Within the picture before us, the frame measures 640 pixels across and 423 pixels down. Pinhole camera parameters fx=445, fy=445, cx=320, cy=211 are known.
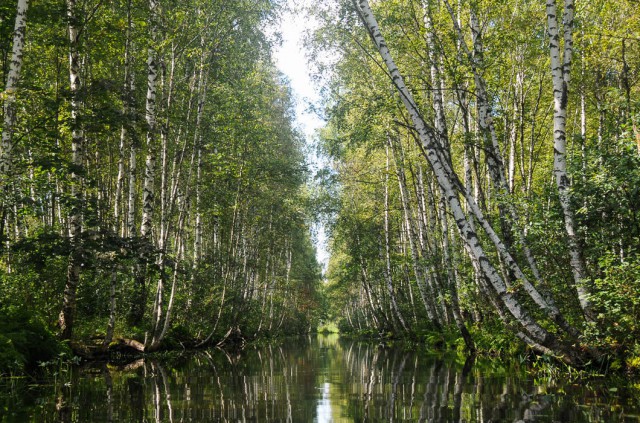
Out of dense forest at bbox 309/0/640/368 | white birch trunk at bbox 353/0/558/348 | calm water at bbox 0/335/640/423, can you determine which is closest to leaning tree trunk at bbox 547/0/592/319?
dense forest at bbox 309/0/640/368

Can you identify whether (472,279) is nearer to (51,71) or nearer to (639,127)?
(639,127)

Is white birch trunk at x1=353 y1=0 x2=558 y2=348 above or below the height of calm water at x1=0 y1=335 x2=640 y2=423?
above

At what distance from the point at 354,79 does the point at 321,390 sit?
14352 mm

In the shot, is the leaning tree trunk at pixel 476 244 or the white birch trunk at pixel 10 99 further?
the white birch trunk at pixel 10 99

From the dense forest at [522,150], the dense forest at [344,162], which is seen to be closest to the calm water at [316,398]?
the dense forest at [344,162]

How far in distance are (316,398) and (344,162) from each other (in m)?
23.2

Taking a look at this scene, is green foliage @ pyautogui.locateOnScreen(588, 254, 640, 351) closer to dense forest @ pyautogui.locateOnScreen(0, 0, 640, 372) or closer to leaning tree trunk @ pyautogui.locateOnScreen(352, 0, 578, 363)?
dense forest @ pyautogui.locateOnScreen(0, 0, 640, 372)

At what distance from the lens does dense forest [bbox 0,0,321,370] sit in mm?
8719

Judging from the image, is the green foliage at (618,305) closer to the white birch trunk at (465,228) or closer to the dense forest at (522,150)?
the dense forest at (522,150)

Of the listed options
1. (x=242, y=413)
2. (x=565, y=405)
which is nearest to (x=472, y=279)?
(x=565, y=405)

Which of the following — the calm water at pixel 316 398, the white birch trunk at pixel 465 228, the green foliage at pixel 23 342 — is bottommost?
the calm water at pixel 316 398

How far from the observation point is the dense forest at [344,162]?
802cm

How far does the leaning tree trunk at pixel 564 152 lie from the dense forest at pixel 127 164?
25.8ft

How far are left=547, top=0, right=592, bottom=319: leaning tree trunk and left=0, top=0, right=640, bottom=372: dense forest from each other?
1.5 inches
